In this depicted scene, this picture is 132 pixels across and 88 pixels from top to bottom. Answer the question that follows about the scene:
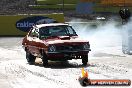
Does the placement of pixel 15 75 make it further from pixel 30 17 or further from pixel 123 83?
pixel 30 17

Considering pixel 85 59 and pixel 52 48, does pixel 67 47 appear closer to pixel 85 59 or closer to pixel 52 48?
pixel 52 48

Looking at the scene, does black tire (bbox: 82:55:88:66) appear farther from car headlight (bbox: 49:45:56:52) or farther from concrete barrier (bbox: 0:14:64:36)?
concrete barrier (bbox: 0:14:64:36)

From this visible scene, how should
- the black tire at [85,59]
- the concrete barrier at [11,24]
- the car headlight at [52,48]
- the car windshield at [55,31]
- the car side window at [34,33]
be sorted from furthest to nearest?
1. the concrete barrier at [11,24]
2. the car side window at [34,33]
3. the car windshield at [55,31]
4. the black tire at [85,59]
5. the car headlight at [52,48]

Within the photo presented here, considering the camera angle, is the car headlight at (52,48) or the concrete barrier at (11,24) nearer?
the car headlight at (52,48)

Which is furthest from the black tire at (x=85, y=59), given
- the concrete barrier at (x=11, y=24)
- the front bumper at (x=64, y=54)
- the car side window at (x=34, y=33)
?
the concrete barrier at (x=11, y=24)

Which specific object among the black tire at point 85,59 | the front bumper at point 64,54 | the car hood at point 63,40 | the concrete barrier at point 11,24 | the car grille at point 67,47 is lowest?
the concrete barrier at point 11,24

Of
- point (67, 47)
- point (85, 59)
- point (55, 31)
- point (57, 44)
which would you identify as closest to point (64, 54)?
point (67, 47)

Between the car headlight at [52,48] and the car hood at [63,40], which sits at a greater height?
the car hood at [63,40]

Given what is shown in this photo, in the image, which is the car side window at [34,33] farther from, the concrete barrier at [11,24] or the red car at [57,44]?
the concrete barrier at [11,24]

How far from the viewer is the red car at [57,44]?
16625 mm

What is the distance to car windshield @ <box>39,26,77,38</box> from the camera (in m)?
17.8

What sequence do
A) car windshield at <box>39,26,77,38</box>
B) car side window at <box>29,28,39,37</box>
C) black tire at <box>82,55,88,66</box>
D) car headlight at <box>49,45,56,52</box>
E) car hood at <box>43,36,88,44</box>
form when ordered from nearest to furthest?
car headlight at <box>49,45,56,52</box>
car hood at <box>43,36,88,44</box>
black tire at <box>82,55,88,66</box>
car windshield at <box>39,26,77,38</box>
car side window at <box>29,28,39,37</box>

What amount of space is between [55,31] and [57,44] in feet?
4.81

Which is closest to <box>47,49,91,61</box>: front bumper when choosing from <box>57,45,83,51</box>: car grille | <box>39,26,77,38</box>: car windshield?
<box>57,45,83,51</box>: car grille
